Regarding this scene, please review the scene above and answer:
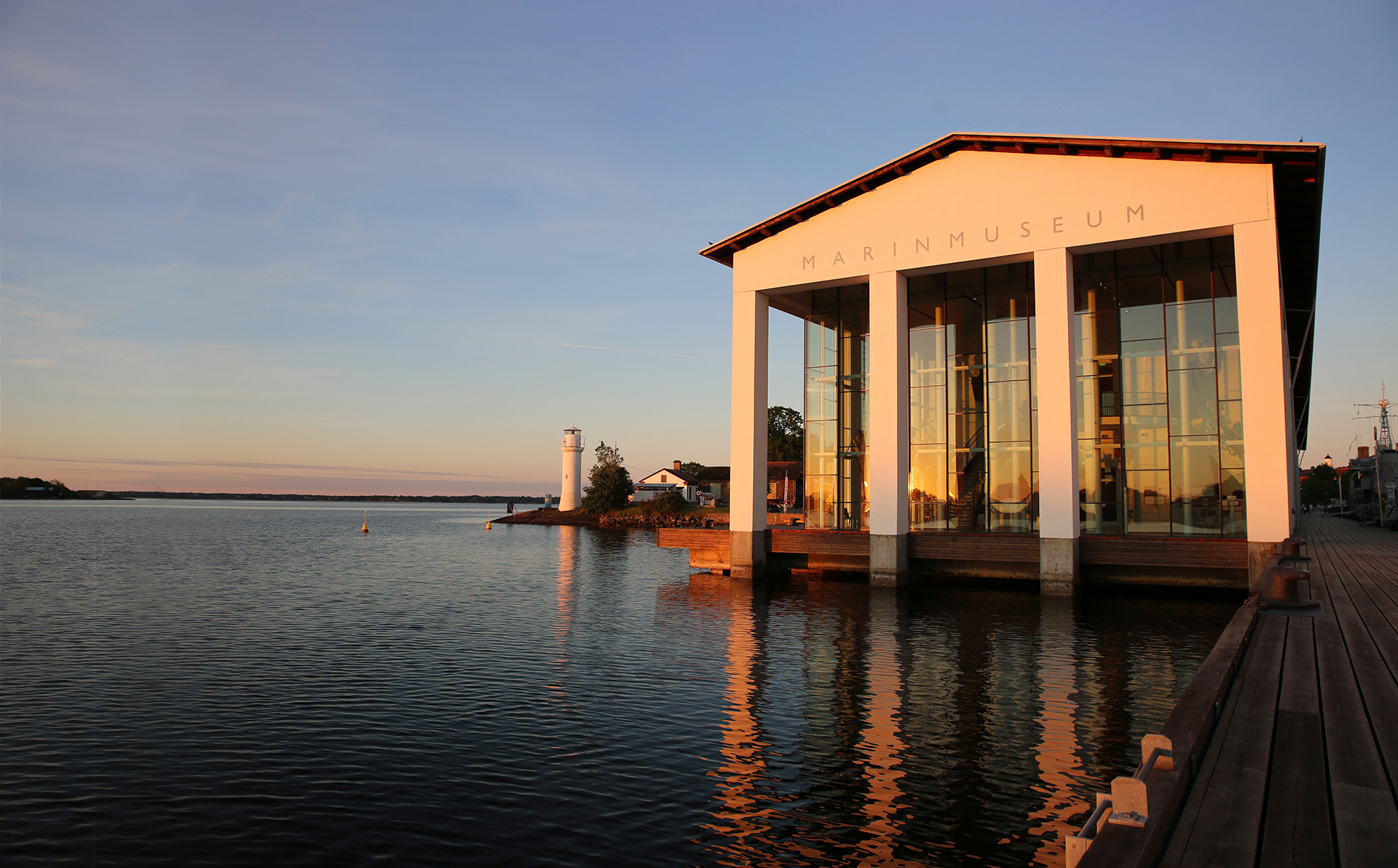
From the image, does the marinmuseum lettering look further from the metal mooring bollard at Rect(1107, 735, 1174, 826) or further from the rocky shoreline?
the rocky shoreline

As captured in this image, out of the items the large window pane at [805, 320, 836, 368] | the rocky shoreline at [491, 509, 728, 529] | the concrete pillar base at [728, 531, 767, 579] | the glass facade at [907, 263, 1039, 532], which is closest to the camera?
the glass facade at [907, 263, 1039, 532]

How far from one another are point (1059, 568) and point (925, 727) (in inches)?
591

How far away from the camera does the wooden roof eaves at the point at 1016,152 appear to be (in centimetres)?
2253

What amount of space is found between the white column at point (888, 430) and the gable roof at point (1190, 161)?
11.1 ft

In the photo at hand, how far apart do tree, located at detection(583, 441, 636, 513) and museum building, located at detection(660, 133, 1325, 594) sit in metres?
73.2

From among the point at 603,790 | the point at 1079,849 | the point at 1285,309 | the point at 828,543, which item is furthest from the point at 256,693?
the point at 1285,309

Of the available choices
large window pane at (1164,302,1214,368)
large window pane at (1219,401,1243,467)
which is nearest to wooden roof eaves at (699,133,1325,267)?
large window pane at (1164,302,1214,368)

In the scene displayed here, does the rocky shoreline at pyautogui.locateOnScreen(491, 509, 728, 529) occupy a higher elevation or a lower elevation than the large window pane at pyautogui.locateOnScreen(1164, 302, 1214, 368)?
lower

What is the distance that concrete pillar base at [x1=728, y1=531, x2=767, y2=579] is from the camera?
2975cm

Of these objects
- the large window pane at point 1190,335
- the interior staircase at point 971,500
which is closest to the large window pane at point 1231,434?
the large window pane at point 1190,335

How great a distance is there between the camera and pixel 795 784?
924cm

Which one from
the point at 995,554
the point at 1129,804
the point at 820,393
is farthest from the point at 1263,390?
the point at 1129,804

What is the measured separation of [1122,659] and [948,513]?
14.9 metres

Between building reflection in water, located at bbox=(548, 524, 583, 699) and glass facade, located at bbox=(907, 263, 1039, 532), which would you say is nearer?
building reflection in water, located at bbox=(548, 524, 583, 699)
